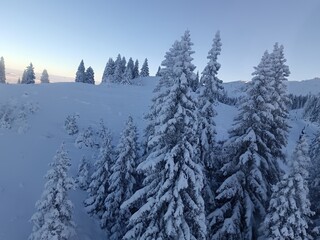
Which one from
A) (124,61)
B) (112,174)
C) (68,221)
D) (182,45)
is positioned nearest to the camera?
(182,45)

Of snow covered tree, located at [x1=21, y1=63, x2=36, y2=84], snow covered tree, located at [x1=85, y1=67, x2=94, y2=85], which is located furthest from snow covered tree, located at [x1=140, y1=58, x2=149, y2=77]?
snow covered tree, located at [x1=21, y1=63, x2=36, y2=84]

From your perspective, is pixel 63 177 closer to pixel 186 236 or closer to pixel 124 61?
pixel 186 236

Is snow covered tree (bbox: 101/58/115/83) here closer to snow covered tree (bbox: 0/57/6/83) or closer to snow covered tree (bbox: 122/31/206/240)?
snow covered tree (bbox: 0/57/6/83)

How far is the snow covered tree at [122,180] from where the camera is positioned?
88.6 feet

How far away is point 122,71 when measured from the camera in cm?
10912

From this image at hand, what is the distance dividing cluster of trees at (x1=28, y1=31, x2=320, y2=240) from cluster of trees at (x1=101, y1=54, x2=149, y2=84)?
235 ft

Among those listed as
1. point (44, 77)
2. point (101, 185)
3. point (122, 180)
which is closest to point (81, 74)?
point (44, 77)

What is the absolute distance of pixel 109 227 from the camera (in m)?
28.6

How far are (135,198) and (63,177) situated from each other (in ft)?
19.2

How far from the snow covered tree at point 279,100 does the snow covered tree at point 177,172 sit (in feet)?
26.5

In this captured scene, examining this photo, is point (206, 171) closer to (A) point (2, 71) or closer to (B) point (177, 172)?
(B) point (177, 172)

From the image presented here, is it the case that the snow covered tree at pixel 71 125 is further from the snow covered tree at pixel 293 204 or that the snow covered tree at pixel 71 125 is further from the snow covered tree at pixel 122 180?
the snow covered tree at pixel 293 204

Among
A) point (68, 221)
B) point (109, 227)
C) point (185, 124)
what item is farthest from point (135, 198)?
point (109, 227)

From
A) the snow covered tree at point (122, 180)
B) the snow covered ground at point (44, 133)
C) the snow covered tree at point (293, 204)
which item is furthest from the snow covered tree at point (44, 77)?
the snow covered tree at point (293, 204)
